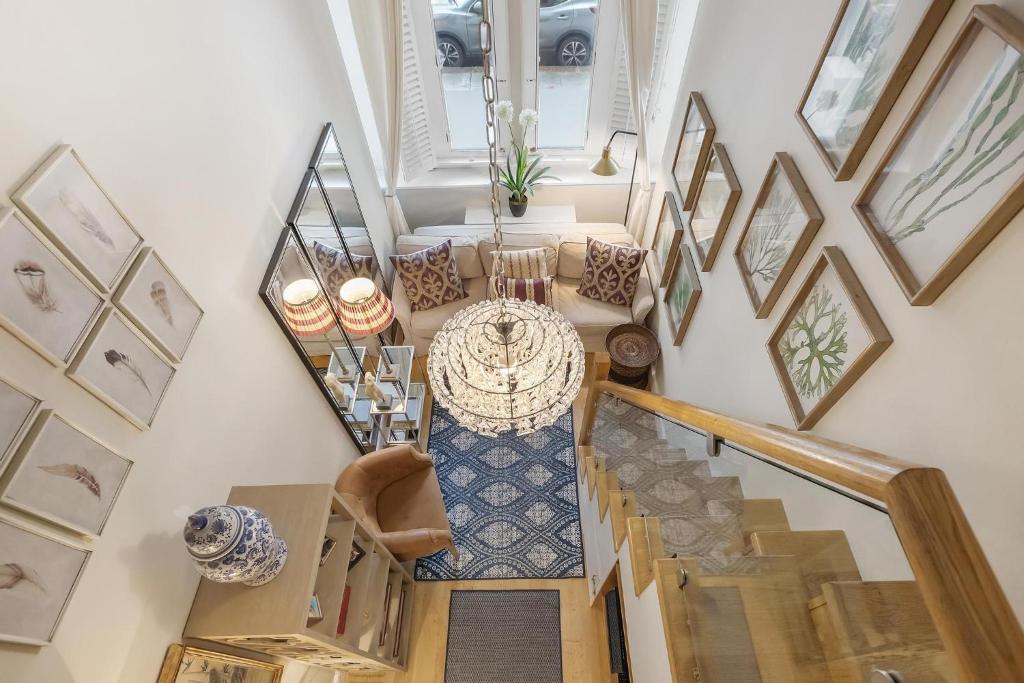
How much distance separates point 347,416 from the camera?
9.87ft

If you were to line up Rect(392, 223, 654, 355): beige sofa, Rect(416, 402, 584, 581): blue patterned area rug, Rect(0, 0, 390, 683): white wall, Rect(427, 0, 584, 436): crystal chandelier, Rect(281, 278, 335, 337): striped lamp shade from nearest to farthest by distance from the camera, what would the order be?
Rect(0, 0, 390, 683): white wall < Rect(427, 0, 584, 436): crystal chandelier < Rect(281, 278, 335, 337): striped lamp shade < Rect(416, 402, 584, 581): blue patterned area rug < Rect(392, 223, 654, 355): beige sofa

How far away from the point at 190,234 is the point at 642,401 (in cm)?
187

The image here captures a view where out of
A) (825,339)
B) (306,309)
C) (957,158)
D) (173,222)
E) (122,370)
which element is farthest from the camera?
(306,309)

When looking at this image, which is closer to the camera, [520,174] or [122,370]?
[122,370]

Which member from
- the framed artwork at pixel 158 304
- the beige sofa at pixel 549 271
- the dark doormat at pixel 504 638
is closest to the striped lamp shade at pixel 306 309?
the framed artwork at pixel 158 304

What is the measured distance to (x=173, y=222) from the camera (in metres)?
1.60

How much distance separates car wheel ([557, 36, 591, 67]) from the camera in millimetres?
3803

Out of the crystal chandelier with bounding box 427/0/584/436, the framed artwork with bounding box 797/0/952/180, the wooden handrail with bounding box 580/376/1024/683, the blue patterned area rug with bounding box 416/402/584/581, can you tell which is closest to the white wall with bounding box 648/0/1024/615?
the framed artwork with bounding box 797/0/952/180

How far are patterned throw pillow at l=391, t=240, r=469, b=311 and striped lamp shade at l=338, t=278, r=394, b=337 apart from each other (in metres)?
1.04

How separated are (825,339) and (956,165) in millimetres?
674

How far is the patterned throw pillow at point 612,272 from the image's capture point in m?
3.82

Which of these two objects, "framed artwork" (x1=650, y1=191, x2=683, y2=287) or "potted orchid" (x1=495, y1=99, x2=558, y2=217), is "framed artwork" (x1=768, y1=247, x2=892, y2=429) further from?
"potted orchid" (x1=495, y1=99, x2=558, y2=217)

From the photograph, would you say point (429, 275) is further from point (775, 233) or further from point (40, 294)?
point (40, 294)

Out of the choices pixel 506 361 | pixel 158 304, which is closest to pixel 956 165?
pixel 506 361
